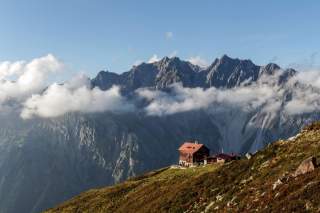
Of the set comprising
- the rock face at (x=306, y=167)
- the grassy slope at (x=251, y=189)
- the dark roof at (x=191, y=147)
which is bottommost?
the dark roof at (x=191, y=147)

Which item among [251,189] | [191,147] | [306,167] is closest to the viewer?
[306,167]

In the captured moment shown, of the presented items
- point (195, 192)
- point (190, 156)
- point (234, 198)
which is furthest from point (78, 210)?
point (190, 156)

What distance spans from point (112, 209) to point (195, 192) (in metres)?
26.5

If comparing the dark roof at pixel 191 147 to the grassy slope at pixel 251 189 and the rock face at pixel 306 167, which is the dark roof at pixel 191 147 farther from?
the rock face at pixel 306 167

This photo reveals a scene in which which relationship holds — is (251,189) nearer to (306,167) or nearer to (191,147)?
(306,167)

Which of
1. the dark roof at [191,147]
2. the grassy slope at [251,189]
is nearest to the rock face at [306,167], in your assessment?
the grassy slope at [251,189]

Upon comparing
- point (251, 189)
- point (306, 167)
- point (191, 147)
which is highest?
point (306, 167)

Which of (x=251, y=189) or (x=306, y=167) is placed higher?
(x=306, y=167)

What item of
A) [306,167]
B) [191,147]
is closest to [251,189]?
[306,167]

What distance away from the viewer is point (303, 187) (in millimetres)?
39062

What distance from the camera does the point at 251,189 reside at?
4819 cm

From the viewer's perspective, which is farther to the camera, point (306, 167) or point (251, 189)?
point (251, 189)

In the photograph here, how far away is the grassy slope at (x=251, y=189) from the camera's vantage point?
38.4 m

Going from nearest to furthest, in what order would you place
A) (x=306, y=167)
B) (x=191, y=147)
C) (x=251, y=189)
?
1. (x=306, y=167)
2. (x=251, y=189)
3. (x=191, y=147)
